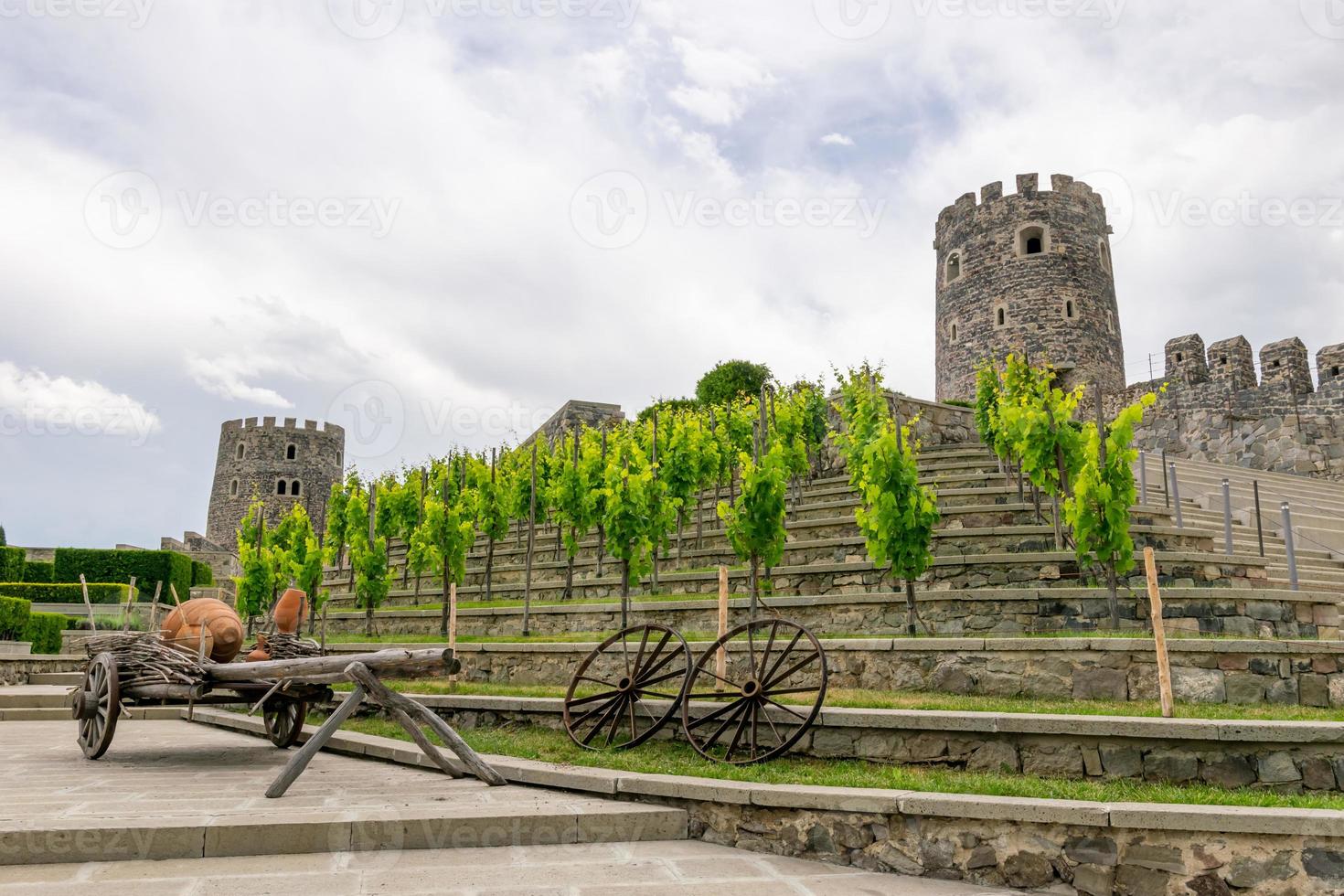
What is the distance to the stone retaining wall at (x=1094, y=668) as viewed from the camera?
6.33 metres

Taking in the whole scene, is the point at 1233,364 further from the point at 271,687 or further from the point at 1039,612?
the point at 271,687

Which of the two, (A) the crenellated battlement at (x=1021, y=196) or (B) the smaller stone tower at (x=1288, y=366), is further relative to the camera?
(A) the crenellated battlement at (x=1021, y=196)

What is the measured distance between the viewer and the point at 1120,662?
6512 millimetres

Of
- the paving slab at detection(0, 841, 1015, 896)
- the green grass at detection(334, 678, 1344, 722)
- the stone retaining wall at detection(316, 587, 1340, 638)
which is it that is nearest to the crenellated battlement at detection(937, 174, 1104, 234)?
the stone retaining wall at detection(316, 587, 1340, 638)

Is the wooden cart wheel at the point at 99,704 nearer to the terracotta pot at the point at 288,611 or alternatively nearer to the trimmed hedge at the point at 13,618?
the terracotta pot at the point at 288,611

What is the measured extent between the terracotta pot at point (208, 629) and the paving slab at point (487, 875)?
309 centimetres

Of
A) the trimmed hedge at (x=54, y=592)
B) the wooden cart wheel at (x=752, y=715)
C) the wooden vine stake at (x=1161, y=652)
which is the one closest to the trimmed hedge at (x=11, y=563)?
the trimmed hedge at (x=54, y=592)

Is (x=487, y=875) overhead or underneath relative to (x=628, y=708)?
underneath

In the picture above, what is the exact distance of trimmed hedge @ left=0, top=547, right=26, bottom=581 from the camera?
2469 centimetres

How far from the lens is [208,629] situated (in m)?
6.90

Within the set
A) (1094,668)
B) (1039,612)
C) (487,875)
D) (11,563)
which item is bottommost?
(487,875)

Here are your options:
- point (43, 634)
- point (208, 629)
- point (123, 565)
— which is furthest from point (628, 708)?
point (123, 565)

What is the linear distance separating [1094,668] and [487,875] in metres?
4.70

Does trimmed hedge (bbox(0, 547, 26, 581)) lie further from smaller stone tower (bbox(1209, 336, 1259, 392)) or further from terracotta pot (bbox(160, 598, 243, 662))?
smaller stone tower (bbox(1209, 336, 1259, 392))
